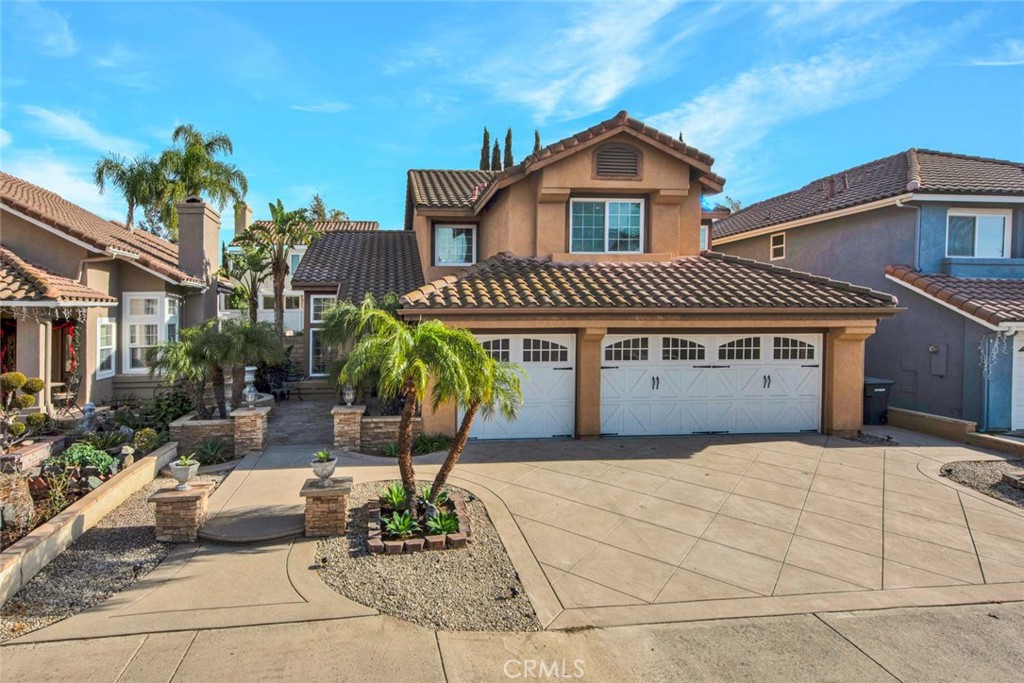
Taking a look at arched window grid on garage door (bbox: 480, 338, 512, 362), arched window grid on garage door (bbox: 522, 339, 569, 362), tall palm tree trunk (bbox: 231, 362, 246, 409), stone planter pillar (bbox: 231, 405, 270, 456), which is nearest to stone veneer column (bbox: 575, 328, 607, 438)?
arched window grid on garage door (bbox: 522, 339, 569, 362)

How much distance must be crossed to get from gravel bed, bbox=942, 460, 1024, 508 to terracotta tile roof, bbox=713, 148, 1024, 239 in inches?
303

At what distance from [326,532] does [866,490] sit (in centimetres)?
803

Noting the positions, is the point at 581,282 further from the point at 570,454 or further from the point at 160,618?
the point at 160,618

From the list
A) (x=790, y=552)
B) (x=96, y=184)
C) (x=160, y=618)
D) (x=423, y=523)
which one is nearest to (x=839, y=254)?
(x=790, y=552)

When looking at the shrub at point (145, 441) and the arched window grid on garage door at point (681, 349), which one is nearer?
the shrub at point (145, 441)

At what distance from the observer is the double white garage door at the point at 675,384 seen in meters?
11.9

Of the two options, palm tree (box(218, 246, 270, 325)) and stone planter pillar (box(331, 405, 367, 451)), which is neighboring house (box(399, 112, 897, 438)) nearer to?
stone planter pillar (box(331, 405, 367, 451))

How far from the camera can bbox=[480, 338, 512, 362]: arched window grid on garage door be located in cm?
1173

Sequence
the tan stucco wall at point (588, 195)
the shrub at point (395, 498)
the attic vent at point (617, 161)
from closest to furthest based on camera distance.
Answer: the shrub at point (395, 498)
the tan stucco wall at point (588, 195)
the attic vent at point (617, 161)

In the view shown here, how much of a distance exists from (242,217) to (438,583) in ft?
85.9

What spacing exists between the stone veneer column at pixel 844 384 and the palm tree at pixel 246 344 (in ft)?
39.7

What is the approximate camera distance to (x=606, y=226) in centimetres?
1384

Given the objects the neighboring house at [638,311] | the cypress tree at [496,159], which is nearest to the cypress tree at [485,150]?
the cypress tree at [496,159]

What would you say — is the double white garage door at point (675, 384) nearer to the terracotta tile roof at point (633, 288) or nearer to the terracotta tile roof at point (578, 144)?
the terracotta tile roof at point (633, 288)
